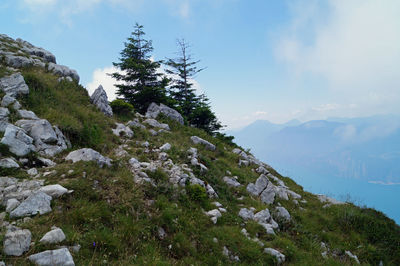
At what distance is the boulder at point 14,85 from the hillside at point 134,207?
41 mm

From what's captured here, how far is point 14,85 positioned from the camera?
9633 millimetres

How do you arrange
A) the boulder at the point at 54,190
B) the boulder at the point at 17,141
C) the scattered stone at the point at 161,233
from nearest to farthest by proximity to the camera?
the boulder at the point at 54,190 < the scattered stone at the point at 161,233 < the boulder at the point at 17,141

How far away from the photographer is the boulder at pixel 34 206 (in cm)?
418

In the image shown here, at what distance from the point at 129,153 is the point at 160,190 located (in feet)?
10.1

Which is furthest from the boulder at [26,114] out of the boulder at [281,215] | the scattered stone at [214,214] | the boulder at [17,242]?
the boulder at [281,215]

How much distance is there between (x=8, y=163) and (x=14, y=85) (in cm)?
625

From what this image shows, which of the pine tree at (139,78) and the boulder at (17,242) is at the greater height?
the pine tree at (139,78)

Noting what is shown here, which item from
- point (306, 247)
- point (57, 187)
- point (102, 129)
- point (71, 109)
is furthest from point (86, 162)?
Answer: point (306, 247)

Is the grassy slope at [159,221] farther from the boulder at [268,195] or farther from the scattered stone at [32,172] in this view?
the boulder at [268,195]

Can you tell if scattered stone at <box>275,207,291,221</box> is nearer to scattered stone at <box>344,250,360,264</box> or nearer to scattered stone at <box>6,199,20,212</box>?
scattered stone at <box>344,250,360,264</box>

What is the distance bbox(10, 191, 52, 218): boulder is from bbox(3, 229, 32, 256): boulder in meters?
0.60

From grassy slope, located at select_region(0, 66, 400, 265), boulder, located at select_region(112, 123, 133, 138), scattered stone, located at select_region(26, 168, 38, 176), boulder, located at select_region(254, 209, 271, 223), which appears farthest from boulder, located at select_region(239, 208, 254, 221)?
boulder, located at select_region(112, 123, 133, 138)

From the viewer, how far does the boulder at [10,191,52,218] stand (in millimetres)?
4182

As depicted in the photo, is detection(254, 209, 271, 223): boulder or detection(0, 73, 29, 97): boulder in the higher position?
detection(0, 73, 29, 97): boulder
